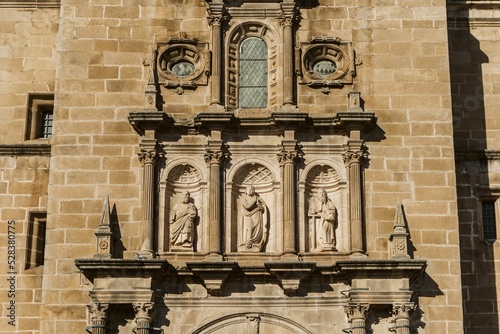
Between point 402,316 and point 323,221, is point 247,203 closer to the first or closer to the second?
point 323,221

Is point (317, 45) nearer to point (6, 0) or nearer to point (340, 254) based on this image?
point (340, 254)

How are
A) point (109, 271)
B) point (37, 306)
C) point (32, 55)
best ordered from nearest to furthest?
point (109, 271), point (37, 306), point (32, 55)

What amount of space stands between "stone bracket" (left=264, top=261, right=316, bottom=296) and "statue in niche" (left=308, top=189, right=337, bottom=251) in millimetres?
Answer: 750

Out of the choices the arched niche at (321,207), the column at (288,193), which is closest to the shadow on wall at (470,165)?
the arched niche at (321,207)

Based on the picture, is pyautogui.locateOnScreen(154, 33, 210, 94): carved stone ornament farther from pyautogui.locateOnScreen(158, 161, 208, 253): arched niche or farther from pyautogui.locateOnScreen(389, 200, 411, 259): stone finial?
pyautogui.locateOnScreen(389, 200, 411, 259): stone finial

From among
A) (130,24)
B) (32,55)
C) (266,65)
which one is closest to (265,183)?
(266,65)

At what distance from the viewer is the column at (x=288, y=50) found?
22.8 meters

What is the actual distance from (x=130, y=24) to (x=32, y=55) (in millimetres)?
2463

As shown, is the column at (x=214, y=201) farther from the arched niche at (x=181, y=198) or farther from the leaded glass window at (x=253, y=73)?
the leaded glass window at (x=253, y=73)

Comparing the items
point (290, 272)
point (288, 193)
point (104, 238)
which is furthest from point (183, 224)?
point (290, 272)

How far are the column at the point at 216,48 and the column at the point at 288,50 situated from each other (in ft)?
3.94

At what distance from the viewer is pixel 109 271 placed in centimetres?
2142

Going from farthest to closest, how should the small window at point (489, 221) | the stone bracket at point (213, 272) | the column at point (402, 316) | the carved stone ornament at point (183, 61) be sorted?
1. the small window at point (489, 221)
2. the carved stone ornament at point (183, 61)
3. the stone bracket at point (213, 272)
4. the column at point (402, 316)

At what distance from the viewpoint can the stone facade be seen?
2152cm
